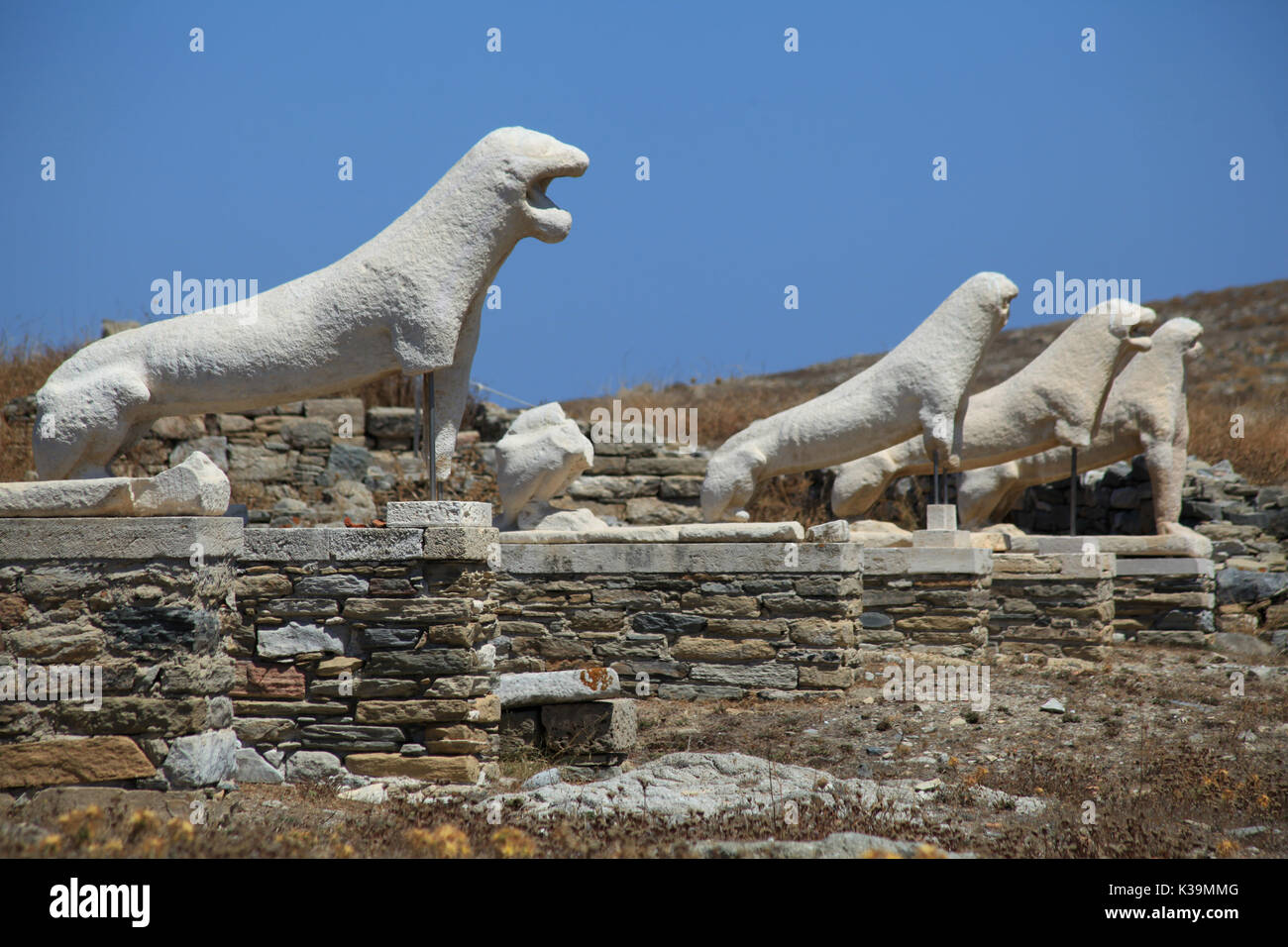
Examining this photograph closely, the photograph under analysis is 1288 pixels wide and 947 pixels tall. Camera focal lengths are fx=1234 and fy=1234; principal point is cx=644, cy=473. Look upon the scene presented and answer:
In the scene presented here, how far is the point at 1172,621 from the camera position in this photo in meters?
11.4

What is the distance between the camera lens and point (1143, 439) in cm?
1177

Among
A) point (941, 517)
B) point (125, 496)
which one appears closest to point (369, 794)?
point (125, 496)

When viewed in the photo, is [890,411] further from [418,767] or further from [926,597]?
[418,767]

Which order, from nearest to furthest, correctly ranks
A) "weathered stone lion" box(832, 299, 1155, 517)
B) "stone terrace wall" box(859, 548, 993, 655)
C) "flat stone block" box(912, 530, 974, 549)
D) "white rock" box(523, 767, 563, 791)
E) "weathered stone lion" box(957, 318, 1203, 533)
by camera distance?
"white rock" box(523, 767, 563, 791) < "stone terrace wall" box(859, 548, 993, 655) < "flat stone block" box(912, 530, 974, 549) < "weathered stone lion" box(832, 299, 1155, 517) < "weathered stone lion" box(957, 318, 1203, 533)

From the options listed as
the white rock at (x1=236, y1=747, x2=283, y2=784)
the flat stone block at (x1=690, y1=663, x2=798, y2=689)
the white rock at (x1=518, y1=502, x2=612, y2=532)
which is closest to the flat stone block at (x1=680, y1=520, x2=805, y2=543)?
the white rock at (x1=518, y1=502, x2=612, y2=532)

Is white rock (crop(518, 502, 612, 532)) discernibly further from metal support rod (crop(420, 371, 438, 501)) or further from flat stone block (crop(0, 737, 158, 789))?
flat stone block (crop(0, 737, 158, 789))

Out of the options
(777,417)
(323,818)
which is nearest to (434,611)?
(323,818)

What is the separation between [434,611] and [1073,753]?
372 centimetres

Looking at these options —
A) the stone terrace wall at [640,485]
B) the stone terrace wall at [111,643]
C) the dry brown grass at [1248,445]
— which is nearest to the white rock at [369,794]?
the stone terrace wall at [111,643]

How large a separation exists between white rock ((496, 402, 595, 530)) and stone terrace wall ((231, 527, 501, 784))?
1952mm

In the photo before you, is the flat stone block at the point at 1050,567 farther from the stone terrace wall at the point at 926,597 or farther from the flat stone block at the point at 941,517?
the flat stone block at the point at 941,517

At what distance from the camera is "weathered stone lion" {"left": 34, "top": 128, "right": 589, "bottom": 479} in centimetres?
589

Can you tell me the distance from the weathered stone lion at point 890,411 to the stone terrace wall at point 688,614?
66.0 inches

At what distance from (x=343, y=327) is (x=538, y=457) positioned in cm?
225
